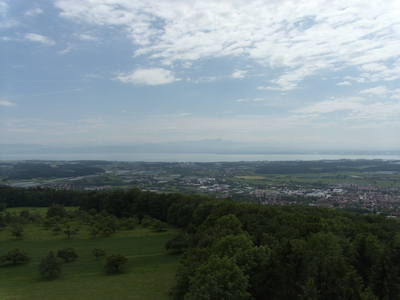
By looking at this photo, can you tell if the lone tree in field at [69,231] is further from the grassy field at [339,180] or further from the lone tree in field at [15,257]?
the grassy field at [339,180]

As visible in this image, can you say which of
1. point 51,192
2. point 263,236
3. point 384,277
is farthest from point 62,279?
point 51,192

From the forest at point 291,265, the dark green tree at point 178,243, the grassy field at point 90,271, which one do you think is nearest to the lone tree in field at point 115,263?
the grassy field at point 90,271

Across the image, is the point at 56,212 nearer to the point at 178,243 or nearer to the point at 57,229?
the point at 57,229

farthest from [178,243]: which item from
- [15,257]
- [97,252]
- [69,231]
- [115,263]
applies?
[69,231]

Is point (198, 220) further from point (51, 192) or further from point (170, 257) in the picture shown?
point (51, 192)

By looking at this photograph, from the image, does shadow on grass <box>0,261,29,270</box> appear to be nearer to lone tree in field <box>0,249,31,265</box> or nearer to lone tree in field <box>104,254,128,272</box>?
lone tree in field <box>0,249,31,265</box>
